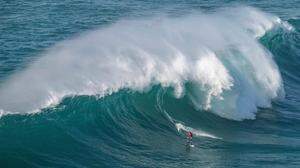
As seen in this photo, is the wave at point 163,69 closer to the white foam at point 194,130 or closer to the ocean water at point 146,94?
the ocean water at point 146,94

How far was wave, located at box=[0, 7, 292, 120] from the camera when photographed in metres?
28.1

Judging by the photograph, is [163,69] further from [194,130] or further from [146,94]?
[194,130]

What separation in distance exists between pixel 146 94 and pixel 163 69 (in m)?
1.89

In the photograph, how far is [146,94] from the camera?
104 feet

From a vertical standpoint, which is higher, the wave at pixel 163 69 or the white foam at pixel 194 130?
the wave at pixel 163 69

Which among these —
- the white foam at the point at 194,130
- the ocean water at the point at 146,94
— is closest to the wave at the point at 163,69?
the ocean water at the point at 146,94

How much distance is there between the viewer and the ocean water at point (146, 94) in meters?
25.3

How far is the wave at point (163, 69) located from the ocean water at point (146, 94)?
0.06m

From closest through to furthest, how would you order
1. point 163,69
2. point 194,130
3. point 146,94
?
point 194,130, point 146,94, point 163,69

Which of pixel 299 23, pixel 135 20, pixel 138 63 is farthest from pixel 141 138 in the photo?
pixel 299 23

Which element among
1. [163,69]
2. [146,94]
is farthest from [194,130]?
[163,69]

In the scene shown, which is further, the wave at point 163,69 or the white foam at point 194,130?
the white foam at point 194,130

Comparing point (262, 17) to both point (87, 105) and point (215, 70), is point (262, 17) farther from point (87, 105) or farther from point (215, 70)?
point (87, 105)

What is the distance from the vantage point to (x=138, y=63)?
32.1m
